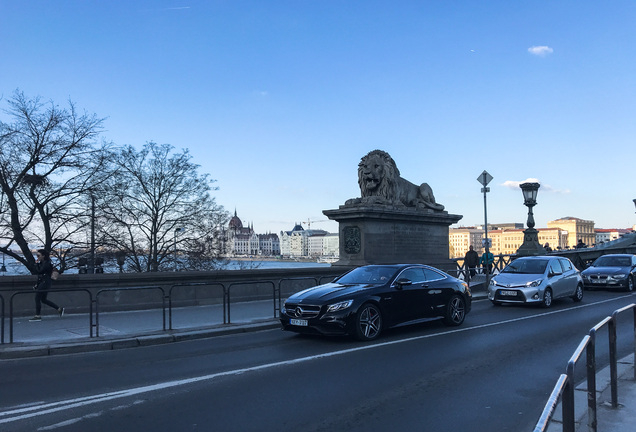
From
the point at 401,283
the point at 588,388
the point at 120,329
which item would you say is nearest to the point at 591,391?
the point at 588,388

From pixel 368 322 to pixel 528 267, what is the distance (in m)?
8.70

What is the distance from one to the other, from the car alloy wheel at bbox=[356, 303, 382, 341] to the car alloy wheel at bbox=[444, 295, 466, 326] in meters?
2.35

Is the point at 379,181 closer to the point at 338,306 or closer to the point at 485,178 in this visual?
the point at 485,178

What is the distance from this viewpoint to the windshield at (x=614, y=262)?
22020 mm

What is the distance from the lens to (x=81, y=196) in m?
25.3

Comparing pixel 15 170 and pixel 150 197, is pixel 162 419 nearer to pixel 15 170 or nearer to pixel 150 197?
Result: pixel 15 170

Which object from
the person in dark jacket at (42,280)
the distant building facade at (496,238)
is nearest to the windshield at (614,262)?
the person in dark jacket at (42,280)

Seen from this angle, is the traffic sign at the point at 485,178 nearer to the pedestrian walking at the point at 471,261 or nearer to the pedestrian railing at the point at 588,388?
the pedestrian walking at the point at 471,261

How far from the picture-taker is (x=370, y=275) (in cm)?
1138

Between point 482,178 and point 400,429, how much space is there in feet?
55.6

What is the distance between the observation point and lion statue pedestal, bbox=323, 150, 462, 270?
65.4 ft

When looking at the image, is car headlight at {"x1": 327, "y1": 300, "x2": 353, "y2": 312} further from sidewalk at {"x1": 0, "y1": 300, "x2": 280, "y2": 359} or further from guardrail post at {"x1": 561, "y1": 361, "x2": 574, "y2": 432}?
guardrail post at {"x1": 561, "y1": 361, "x2": 574, "y2": 432}

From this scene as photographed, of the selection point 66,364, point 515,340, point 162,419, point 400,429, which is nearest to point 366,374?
point 400,429

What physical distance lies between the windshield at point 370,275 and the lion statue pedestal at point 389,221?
7.73 meters
